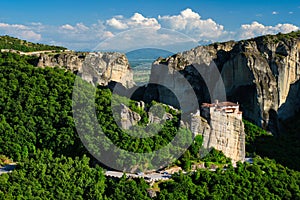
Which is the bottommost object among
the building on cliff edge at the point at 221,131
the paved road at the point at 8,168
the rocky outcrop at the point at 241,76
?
the paved road at the point at 8,168

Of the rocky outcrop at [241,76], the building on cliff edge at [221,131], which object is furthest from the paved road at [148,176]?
the rocky outcrop at [241,76]

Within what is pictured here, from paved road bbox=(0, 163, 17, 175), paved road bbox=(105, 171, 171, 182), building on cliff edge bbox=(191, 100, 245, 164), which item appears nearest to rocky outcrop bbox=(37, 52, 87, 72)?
paved road bbox=(0, 163, 17, 175)

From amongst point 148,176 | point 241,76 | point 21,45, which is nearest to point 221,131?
point 148,176

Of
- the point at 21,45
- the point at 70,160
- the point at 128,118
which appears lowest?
the point at 70,160

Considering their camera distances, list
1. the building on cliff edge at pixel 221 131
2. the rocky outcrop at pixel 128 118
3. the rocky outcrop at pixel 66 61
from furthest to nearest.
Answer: the rocky outcrop at pixel 66 61, the building on cliff edge at pixel 221 131, the rocky outcrop at pixel 128 118

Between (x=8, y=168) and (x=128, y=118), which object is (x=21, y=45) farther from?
(x=8, y=168)

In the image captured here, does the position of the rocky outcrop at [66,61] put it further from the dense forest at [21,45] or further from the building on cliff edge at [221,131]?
the building on cliff edge at [221,131]

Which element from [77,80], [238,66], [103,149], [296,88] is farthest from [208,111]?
[296,88]
